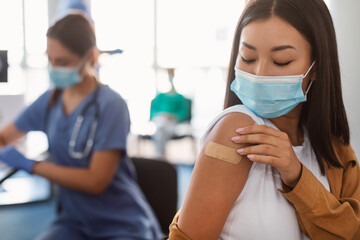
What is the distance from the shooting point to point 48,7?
542cm

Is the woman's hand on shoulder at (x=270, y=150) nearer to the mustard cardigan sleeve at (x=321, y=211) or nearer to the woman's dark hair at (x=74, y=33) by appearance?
the mustard cardigan sleeve at (x=321, y=211)

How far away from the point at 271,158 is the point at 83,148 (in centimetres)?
97

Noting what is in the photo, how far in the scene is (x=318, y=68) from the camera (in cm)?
87

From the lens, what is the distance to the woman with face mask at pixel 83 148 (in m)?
1.43

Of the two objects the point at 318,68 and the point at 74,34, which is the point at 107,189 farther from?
the point at 318,68

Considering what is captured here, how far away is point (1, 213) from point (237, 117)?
10.1 ft

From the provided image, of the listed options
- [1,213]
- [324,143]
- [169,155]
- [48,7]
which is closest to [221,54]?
[169,155]

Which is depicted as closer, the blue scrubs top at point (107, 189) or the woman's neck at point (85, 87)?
the blue scrubs top at point (107, 189)

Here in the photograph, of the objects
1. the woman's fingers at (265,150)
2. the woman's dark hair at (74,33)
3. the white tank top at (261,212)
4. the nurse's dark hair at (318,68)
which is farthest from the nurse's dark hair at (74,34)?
the woman's fingers at (265,150)

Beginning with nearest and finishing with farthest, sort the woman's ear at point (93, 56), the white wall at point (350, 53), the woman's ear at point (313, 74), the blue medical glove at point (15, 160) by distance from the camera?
the woman's ear at point (313, 74)
the white wall at point (350, 53)
the blue medical glove at point (15, 160)
the woman's ear at point (93, 56)

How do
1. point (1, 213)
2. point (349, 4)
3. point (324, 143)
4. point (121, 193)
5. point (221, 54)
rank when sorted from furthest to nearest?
point (221, 54)
point (1, 213)
point (121, 193)
point (349, 4)
point (324, 143)

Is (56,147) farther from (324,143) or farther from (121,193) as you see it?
(324,143)

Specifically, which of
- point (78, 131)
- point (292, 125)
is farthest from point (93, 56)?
point (292, 125)

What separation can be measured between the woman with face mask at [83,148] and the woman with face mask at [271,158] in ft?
2.24
